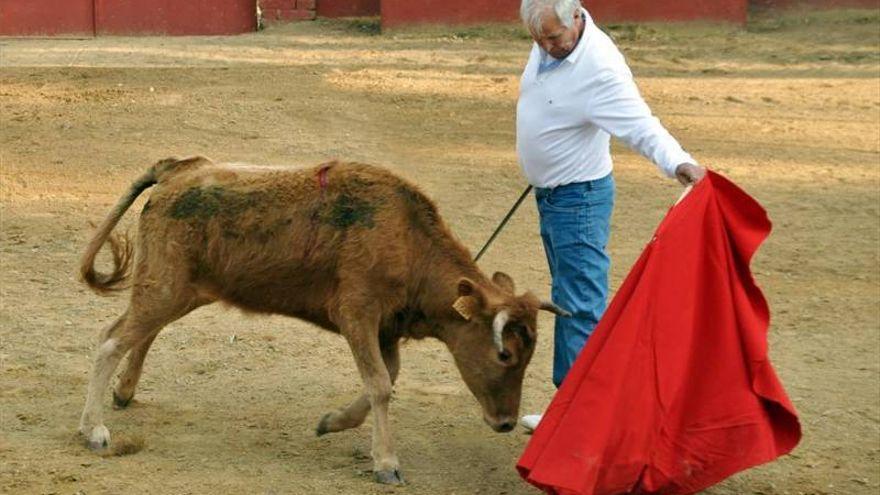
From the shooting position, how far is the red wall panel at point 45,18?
59.8 ft

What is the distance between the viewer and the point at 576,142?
21.3ft

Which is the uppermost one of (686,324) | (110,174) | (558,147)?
(558,147)

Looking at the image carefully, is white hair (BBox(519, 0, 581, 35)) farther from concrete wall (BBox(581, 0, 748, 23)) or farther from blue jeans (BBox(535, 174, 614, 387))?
concrete wall (BBox(581, 0, 748, 23))

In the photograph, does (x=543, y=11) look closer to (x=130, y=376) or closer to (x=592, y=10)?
(x=130, y=376)

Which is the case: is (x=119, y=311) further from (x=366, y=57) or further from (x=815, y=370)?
(x=366, y=57)

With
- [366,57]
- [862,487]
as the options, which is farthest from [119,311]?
[366,57]

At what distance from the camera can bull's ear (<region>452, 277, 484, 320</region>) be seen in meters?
6.60

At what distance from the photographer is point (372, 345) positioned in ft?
22.0

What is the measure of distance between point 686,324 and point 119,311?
394 cm

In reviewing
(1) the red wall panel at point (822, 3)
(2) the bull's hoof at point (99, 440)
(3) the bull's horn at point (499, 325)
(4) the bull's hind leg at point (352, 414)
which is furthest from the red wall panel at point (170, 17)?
(3) the bull's horn at point (499, 325)

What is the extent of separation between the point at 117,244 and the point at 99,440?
105cm

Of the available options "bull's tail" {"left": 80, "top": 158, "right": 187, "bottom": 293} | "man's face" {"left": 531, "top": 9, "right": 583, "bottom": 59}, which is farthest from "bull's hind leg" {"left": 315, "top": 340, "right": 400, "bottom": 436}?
"man's face" {"left": 531, "top": 9, "right": 583, "bottom": 59}

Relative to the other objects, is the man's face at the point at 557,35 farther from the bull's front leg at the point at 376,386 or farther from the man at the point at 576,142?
the bull's front leg at the point at 376,386

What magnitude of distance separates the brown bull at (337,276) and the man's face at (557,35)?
2.92 ft
